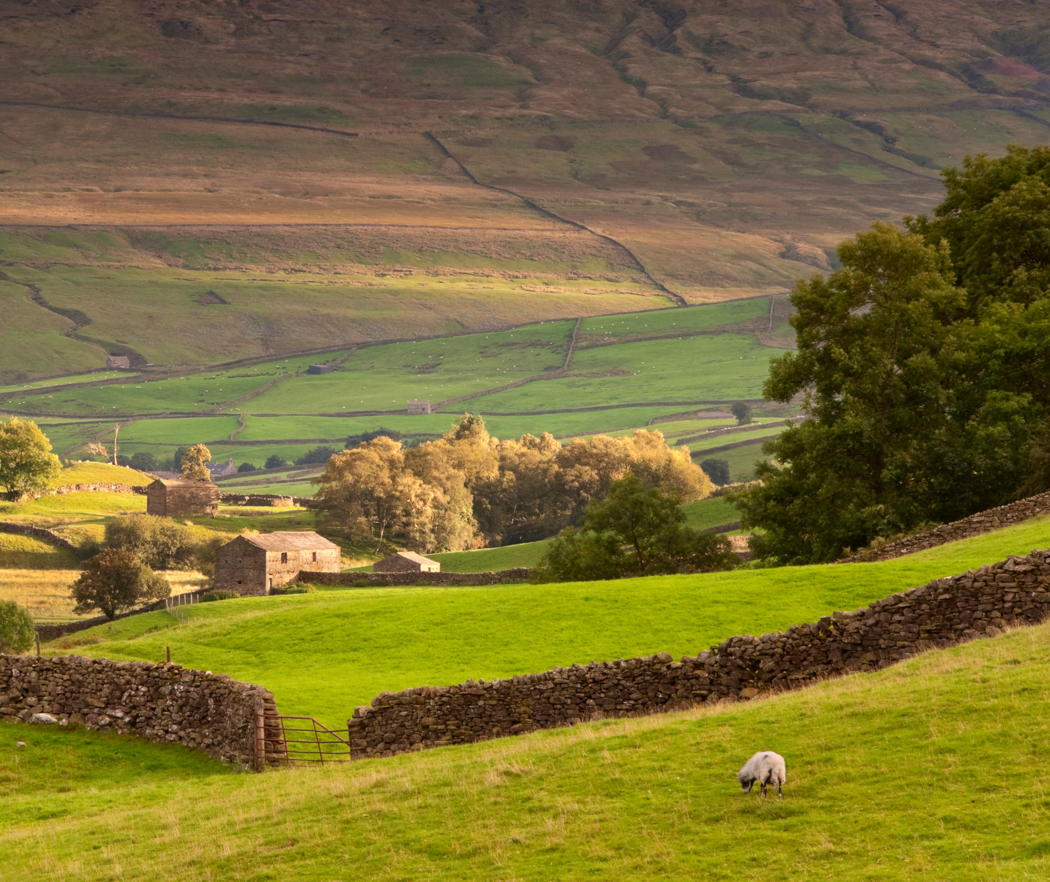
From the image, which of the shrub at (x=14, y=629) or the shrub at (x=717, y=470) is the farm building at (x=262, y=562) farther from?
the shrub at (x=717, y=470)

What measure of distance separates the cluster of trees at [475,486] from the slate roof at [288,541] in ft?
94.6

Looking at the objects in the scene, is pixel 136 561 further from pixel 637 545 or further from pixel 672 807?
pixel 672 807

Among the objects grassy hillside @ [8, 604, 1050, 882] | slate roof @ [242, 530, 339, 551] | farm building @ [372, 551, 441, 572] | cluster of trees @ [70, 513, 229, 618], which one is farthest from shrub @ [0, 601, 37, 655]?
grassy hillside @ [8, 604, 1050, 882]

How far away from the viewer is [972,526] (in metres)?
39.1

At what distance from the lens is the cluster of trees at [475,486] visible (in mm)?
130125

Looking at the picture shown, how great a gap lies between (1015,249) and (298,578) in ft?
180

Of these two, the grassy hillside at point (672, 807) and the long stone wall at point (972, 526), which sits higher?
the grassy hillside at point (672, 807)

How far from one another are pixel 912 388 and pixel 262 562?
176 ft

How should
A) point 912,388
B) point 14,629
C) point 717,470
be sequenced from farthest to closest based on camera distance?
1. point 717,470
2. point 14,629
3. point 912,388

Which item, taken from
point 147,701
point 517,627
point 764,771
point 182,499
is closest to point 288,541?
point 182,499

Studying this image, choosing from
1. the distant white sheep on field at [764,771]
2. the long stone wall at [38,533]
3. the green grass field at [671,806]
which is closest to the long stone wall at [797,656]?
the green grass field at [671,806]

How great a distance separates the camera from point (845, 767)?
17141 millimetres

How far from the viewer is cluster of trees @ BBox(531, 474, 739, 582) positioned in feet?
181

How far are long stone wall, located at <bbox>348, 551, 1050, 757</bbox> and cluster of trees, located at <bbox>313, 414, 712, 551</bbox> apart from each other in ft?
326
